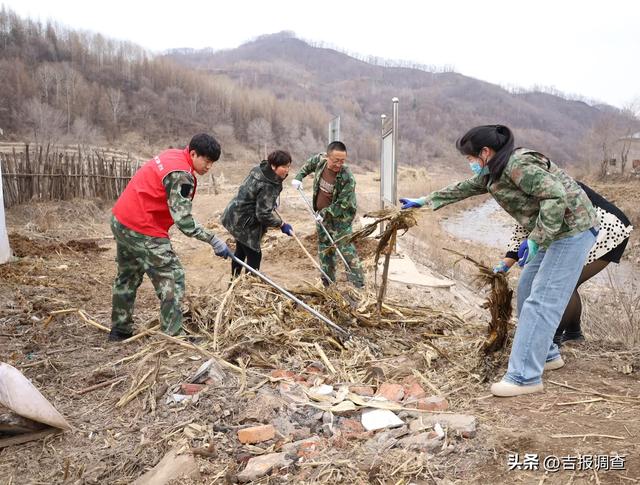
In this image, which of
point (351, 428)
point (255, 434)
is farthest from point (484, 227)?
point (255, 434)

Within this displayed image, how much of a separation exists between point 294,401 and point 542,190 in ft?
5.48

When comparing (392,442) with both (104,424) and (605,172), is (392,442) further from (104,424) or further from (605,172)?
(605,172)

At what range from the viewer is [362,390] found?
9.62 ft

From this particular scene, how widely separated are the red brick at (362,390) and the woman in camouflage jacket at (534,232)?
0.66 metres

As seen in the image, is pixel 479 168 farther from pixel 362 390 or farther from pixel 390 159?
pixel 390 159

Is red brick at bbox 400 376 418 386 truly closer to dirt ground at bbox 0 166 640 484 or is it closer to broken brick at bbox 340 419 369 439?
dirt ground at bbox 0 166 640 484

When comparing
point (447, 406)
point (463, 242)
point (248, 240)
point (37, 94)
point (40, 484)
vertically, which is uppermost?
point (37, 94)

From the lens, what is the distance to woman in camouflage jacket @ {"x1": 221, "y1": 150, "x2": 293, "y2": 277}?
184 inches

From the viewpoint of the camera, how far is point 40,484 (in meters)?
2.29

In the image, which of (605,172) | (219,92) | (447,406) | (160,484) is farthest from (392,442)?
(219,92)

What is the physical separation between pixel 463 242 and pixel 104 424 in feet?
44.6

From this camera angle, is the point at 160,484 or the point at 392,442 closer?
the point at 160,484

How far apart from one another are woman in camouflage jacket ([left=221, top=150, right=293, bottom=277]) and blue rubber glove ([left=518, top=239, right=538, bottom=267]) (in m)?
2.11

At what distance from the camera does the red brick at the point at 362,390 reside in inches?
114
